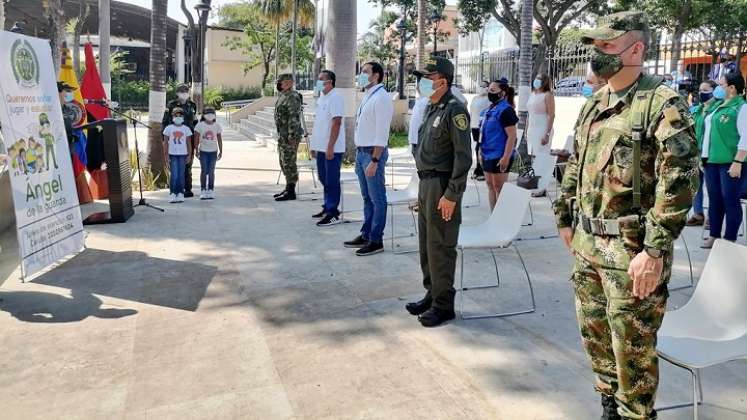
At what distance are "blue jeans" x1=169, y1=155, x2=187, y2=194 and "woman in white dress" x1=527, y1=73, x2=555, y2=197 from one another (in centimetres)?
488

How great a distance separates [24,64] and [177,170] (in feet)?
11.5

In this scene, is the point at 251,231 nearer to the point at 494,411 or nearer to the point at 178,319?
the point at 178,319

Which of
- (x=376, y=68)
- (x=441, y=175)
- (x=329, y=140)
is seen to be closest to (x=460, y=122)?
(x=441, y=175)

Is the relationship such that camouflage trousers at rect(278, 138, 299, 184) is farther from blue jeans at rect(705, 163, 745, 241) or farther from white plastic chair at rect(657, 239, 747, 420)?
white plastic chair at rect(657, 239, 747, 420)

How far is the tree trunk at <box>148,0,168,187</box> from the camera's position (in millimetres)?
10250

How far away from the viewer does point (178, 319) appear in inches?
174

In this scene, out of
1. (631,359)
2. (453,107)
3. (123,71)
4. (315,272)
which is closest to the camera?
(631,359)

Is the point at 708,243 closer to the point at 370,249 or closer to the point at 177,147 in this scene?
the point at 370,249

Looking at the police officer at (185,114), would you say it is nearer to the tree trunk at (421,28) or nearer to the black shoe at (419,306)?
the black shoe at (419,306)

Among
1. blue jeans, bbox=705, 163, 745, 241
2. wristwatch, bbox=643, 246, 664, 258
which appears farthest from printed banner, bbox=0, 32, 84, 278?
blue jeans, bbox=705, 163, 745, 241

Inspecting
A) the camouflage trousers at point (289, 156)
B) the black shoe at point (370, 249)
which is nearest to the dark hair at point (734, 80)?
the black shoe at point (370, 249)

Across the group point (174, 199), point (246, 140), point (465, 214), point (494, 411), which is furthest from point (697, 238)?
point (246, 140)

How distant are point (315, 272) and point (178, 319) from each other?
143 centimetres

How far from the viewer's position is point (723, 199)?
239 inches
